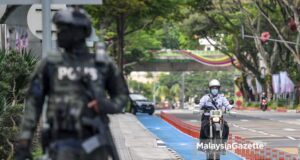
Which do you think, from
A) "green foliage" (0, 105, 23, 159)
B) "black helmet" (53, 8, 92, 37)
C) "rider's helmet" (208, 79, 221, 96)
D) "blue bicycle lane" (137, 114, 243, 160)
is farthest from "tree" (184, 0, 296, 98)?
"black helmet" (53, 8, 92, 37)

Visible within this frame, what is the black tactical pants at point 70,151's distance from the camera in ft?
18.9

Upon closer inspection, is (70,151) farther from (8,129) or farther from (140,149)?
(140,149)

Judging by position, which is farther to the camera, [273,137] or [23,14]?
[273,137]

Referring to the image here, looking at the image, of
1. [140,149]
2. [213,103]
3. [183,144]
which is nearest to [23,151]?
[213,103]

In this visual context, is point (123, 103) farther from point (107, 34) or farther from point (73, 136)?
point (107, 34)

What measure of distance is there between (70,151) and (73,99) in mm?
373

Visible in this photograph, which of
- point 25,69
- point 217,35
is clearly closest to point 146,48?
point 217,35

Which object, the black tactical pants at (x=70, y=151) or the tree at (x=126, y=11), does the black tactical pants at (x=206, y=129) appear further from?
the tree at (x=126, y=11)

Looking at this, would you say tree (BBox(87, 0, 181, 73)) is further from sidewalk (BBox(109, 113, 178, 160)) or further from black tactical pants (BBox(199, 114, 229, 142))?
black tactical pants (BBox(199, 114, 229, 142))

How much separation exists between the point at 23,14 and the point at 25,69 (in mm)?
9845

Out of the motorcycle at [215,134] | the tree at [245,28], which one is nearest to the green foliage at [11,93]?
the motorcycle at [215,134]

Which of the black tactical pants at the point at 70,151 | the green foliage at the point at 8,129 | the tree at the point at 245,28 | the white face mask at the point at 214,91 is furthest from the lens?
the tree at the point at 245,28

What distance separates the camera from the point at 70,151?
5.77 meters

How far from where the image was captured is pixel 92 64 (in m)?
5.93
